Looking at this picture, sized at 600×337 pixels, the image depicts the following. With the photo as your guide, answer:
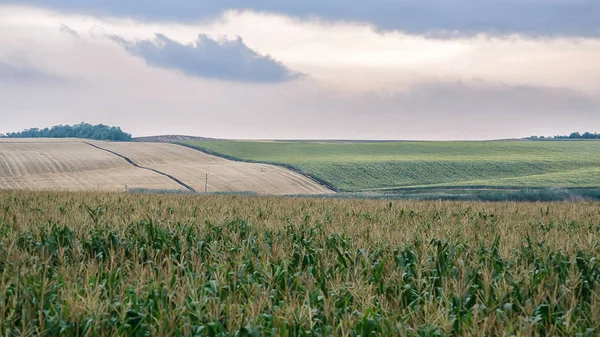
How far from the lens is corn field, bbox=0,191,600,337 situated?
6.57 metres

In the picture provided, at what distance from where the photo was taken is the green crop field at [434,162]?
70.2m

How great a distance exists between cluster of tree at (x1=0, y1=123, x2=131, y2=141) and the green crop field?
1694 centimetres

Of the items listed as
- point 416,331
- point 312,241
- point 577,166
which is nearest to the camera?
point 416,331

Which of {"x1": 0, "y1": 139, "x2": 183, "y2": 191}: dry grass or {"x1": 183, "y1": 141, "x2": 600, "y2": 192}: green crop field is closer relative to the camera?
{"x1": 0, "y1": 139, "x2": 183, "y2": 191}: dry grass

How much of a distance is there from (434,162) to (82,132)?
188 ft

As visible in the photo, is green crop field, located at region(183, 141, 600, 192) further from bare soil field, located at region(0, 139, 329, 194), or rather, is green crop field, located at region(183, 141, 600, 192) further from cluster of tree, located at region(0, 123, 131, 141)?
cluster of tree, located at region(0, 123, 131, 141)

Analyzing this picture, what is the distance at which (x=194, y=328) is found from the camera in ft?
21.0

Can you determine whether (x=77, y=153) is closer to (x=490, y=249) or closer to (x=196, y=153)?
(x=196, y=153)

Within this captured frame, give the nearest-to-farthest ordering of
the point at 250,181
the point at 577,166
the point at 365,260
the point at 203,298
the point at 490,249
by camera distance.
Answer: the point at 203,298, the point at 365,260, the point at 490,249, the point at 250,181, the point at 577,166

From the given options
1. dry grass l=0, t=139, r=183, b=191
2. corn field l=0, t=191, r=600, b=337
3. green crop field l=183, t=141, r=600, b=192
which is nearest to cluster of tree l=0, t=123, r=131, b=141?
green crop field l=183, t=141, r=600, b=192

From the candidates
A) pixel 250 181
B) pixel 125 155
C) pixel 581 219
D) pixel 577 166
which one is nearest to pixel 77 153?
pixel 125 155

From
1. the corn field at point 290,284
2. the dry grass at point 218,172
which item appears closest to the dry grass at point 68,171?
the dry grass at point 218,172

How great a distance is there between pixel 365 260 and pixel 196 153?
3045 inches

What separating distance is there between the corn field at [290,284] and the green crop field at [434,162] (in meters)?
54.6
